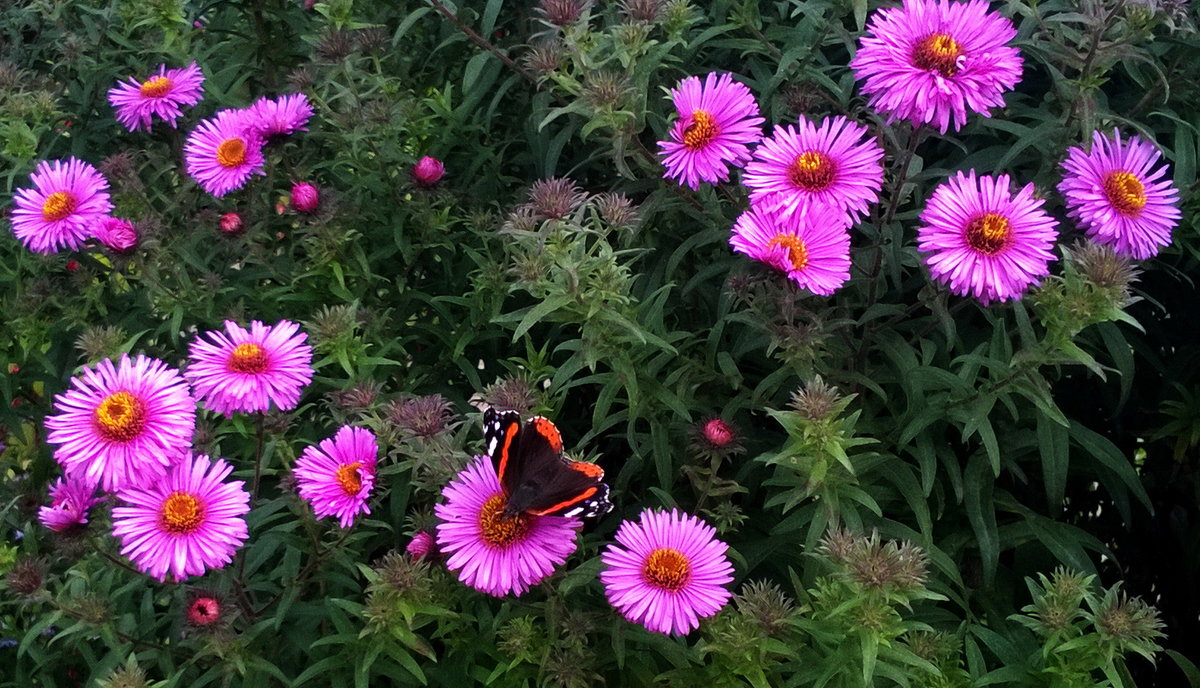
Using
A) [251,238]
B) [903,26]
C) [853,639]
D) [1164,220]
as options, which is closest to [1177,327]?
[1164,220]

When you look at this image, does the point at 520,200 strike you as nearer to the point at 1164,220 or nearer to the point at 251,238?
the point at 251,238

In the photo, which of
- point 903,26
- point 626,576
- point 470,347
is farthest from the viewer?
point 470,347

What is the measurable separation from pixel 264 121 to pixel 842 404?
1240 millimetres

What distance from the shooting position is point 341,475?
5.14 ft

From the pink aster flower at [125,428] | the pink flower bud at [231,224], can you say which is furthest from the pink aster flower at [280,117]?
the pink aster flower at [125,428]

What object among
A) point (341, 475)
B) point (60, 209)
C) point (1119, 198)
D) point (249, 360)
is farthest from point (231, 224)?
point (1119, 198)

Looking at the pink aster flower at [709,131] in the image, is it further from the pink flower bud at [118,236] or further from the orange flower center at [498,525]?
the pink flower bud at [118,236]

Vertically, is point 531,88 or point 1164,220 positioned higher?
point 531,88

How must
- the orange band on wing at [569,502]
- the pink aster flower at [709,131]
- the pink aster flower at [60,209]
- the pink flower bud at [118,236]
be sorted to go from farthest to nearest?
the pink aster flower at [60,209] → the pink flower bud at [118,236] → the pink aster flower at [709,131] → the orange band on wing at [569,502]

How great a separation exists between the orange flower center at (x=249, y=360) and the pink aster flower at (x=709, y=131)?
66 cm

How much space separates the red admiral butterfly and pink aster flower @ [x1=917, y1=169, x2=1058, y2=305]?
1.83 feet

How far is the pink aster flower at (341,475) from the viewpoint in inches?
60.8

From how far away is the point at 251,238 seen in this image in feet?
6.75

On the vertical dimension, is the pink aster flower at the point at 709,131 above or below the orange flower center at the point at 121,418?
above
